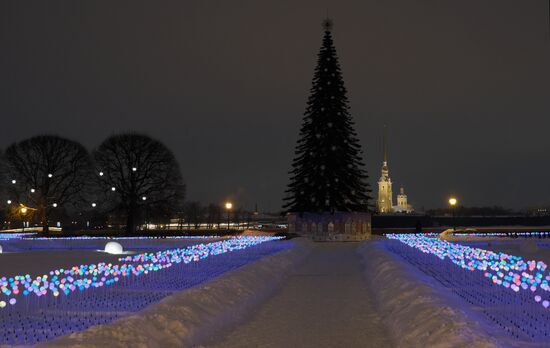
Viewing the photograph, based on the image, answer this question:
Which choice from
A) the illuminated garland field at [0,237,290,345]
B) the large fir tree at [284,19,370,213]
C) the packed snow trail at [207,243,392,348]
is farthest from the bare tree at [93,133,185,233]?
the packed snow trail at [207,243,392,348]

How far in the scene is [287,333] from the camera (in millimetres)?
10672

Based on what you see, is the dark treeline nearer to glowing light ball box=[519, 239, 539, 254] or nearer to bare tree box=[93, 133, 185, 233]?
bare tree box=[93, 133, 185, 233]

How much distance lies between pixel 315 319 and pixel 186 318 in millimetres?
2772

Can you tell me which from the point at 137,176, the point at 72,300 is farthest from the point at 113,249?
the point at 137,176

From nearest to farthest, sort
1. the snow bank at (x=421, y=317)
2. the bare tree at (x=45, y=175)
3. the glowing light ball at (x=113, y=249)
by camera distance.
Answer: the snow bank at (x=421, y=317), the glowing light ball at (x=113, y=249), the bare tree at (x=45, y=175)

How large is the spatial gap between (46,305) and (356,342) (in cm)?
703

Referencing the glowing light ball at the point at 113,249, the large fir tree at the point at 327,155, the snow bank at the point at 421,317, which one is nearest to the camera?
the snow bank at the point at 421,317

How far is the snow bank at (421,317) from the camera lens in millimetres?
8297

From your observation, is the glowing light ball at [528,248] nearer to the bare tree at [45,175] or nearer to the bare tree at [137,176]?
the bare tree at [137,176]

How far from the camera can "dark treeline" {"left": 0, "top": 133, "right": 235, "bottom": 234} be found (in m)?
55.9

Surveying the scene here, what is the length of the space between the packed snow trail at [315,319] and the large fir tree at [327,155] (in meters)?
27.8

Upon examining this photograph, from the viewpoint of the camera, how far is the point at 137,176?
5659 cm

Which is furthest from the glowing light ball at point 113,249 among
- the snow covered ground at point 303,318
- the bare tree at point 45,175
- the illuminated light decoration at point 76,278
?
the bare tree at point 45,175

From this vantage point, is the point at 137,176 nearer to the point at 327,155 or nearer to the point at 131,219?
the point at 131,219
